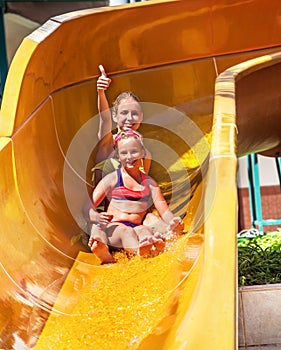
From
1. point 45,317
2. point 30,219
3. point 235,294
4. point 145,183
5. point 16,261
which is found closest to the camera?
point 235,294

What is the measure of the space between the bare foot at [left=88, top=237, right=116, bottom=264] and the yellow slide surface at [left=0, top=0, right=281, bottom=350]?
0.03 meters

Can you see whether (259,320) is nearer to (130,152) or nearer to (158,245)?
(158,245)

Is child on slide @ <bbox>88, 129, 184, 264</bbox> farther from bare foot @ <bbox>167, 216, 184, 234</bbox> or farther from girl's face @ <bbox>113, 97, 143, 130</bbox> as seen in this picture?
girl's face @ <bbox>113, 97, 143, 130</bbox>

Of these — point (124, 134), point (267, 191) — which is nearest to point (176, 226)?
point (124, 134)

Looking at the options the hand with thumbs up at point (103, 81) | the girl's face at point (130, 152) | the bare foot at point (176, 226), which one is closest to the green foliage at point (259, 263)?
the bare foot at point (176, 226)

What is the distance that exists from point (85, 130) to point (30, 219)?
759 millimetres

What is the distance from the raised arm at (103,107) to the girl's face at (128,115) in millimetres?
59

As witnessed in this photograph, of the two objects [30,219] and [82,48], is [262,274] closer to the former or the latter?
[30,219]

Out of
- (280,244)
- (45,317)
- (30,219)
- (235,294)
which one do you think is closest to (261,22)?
(280,244)

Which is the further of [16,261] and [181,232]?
[181,232]

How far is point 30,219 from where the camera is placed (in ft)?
7.83

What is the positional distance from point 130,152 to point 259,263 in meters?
0.67

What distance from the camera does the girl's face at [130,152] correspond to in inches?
103

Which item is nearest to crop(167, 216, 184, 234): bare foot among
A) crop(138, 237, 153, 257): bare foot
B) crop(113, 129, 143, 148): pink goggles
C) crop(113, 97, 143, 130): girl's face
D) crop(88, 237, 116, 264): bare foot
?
crop(138, 237, 153, 257): bare foot
